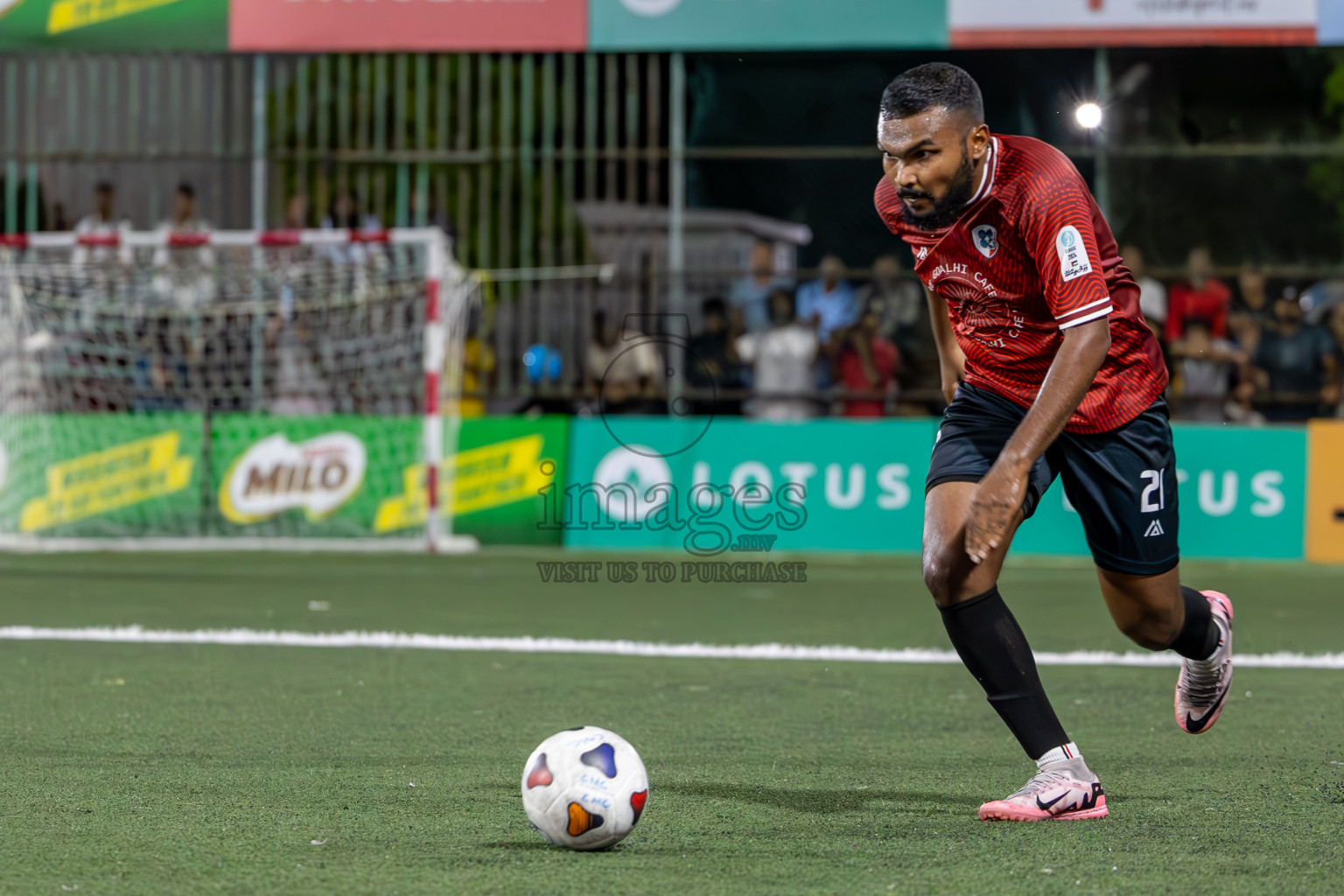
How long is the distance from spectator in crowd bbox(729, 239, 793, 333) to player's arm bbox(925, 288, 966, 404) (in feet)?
28.5

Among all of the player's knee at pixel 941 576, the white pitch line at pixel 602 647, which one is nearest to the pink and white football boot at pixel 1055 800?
the player's knee at pixel 941 576

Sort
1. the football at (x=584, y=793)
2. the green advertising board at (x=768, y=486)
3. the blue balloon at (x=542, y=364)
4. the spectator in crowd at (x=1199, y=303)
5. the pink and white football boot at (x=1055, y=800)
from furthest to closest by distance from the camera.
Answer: the blue balloon at (x=542, y=364) → the spectator in crowd at (x=1199, y=303) → the green advertising board at (x=768, y=486) → the pink and white football boot at (x=1055, y=800) → the football at (x=584, y=793)

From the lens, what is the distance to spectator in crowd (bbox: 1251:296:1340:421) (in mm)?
13234

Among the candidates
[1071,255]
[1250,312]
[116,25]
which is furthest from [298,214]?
[1071,255]

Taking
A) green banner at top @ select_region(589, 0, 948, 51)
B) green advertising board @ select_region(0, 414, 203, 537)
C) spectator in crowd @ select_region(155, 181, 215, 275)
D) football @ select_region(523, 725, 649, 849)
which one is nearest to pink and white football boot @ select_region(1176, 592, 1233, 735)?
football @ select_region(523, 725, 649, 849)

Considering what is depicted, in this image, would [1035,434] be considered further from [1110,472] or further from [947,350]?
[947,350]

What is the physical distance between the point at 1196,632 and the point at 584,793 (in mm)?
1942

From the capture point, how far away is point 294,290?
541 inches

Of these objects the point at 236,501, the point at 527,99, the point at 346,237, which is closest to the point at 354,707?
the point at 346,237

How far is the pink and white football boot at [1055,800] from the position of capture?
4.24m

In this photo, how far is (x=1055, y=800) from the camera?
4234 mm

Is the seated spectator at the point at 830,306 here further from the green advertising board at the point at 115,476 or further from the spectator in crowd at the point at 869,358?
the green advertising board at the point at 115,476

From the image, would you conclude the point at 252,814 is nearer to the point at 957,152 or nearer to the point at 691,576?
the point at 957,152

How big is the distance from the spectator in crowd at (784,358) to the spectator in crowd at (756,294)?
69 mm
